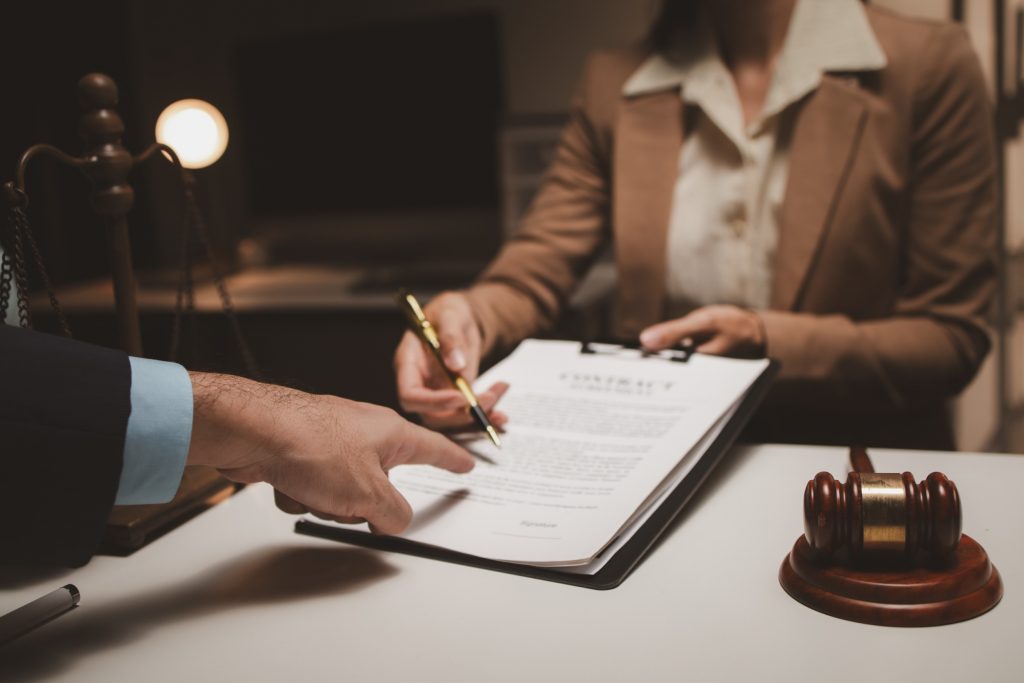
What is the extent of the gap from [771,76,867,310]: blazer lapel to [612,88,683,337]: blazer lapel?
164 mm

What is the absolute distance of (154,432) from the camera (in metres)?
0.48

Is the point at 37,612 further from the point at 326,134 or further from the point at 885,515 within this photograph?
the point at 326,134

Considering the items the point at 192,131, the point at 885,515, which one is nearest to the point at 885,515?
the point at 885,515

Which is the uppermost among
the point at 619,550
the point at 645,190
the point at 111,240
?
the point at 111,240

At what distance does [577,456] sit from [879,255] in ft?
2.10

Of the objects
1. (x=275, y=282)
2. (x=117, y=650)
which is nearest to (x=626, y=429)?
(x=117, y=650)

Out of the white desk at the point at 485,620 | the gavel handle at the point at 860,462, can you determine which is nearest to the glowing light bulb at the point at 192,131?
the white desk at the point at 485,620

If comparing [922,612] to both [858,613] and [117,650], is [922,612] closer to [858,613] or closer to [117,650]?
[858,613]

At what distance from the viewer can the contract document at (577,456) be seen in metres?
0.58

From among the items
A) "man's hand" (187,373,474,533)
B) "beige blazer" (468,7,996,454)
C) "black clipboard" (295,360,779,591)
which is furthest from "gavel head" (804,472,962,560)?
"beige blazer" (468,7,996,454)

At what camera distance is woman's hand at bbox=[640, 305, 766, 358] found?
2.78 feet

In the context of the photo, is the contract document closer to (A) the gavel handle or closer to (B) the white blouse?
(A) the gavel handle

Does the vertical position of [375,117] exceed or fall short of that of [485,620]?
it exceeds it

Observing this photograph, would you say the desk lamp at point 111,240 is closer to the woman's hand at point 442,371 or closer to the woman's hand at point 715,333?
the woman's hand at point 442,371
